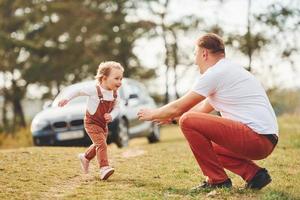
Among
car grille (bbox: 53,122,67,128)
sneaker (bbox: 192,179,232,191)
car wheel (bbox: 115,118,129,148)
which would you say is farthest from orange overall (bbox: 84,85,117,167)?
car wheel (bbox: 115,118,129,148)

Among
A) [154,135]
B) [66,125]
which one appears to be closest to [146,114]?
[66,125]

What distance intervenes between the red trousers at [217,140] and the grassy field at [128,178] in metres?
0.28

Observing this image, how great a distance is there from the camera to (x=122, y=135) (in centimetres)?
1476

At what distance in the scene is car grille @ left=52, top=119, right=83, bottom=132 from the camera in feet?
46.7

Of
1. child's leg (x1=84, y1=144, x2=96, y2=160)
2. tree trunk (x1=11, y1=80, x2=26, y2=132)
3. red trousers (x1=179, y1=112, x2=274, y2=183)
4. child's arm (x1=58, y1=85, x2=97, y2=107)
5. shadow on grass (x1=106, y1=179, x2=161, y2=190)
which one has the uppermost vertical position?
child's arm (x1=58, y1=85, x2=97, y2=107)

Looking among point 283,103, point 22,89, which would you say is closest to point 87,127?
point 283,103

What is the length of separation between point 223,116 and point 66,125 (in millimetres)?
8305

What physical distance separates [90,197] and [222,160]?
1469 millimetres

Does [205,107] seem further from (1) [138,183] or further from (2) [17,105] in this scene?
(2) [17,105]

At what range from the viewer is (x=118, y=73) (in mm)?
7742

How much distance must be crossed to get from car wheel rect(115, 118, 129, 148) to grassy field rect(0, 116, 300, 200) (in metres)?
3.86

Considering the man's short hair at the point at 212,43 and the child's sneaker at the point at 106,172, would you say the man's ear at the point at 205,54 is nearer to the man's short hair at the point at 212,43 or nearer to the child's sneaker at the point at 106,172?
the man's short hair at the point at 212,43

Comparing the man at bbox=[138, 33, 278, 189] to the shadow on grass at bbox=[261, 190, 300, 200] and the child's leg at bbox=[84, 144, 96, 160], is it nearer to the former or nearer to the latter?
the shadow on grass at bbox=[261, 190, 300, 200]

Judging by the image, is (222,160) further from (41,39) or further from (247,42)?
(41,39)
